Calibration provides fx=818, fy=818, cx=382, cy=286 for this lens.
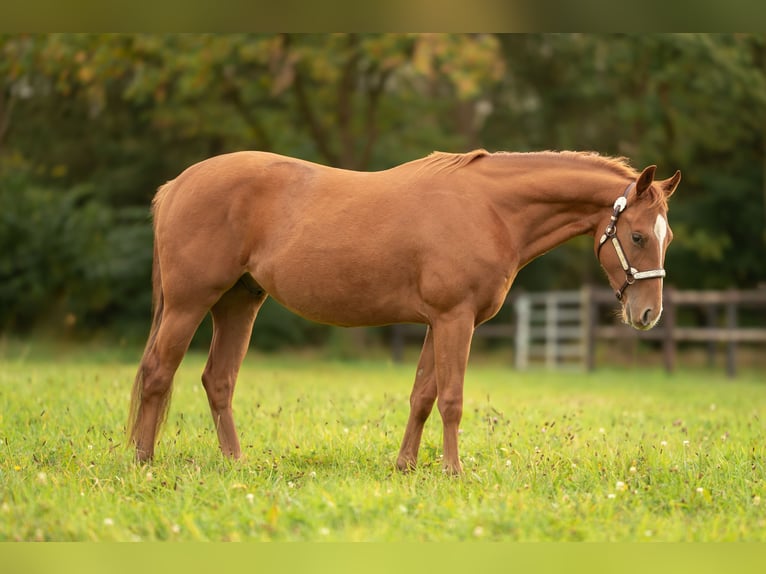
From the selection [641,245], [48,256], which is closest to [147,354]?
[641,245]

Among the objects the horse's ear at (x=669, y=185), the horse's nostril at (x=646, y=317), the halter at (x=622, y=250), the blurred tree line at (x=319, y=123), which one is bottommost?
the blurred tree line at (x=319, y=123)

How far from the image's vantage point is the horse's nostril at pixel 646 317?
530 centimetres

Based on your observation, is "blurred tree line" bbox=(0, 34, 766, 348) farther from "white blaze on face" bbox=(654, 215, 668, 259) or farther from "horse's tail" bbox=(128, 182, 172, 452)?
"white blaze on face" bbox=(654, 215, 668, 259)

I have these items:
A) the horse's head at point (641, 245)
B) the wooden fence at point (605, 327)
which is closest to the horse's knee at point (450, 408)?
the horse's head at point (641, 245)

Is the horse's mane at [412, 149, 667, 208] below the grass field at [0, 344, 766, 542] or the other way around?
→ the other way around

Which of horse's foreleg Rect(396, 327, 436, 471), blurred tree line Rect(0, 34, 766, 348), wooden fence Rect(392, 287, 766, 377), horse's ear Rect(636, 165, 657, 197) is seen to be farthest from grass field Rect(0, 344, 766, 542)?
blurred tree line Rect(0, 34, 766, 348)

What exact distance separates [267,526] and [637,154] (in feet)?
63.3

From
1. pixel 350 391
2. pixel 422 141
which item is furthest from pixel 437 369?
pixel 422 141

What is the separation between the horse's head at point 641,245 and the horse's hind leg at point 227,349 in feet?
8.86

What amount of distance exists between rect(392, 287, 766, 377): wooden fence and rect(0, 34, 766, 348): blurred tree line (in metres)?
1.75

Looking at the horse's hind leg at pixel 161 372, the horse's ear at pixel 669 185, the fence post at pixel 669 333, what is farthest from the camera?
the fence post at pixel 669 333

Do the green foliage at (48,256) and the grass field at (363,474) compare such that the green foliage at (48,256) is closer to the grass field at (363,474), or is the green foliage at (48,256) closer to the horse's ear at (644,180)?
the grass field at (363,474)

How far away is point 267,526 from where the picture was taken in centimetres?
398

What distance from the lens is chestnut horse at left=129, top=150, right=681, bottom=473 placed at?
537 cm
